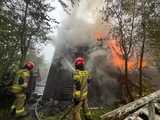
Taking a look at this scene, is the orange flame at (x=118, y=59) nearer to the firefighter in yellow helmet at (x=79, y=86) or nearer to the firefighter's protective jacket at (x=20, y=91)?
the firefighter in yellow helmet at (x=79, y=86)

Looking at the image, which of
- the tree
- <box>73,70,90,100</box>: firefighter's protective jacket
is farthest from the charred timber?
the tree

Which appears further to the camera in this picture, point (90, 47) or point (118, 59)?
point (90, 47)

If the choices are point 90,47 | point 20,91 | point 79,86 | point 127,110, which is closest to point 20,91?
point 20,91

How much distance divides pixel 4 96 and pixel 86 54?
19.7ft

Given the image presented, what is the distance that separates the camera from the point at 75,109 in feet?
30.8

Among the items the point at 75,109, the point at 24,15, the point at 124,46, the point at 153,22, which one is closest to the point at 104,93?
the point at 124,46

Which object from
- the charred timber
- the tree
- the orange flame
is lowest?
the charred timber

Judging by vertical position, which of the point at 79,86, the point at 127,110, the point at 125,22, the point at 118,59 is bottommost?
the point at 127,110

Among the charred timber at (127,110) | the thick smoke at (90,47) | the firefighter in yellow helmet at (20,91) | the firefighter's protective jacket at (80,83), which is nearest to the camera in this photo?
the charred timber at (127,110)

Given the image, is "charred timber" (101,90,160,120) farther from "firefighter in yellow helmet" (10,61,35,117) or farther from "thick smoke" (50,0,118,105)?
"thick smoke" (50,0,118,105)

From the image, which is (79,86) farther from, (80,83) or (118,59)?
(118,59)

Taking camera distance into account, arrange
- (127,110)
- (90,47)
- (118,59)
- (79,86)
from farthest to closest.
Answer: (90,47) < (118,59) < (79,86) < (127,110)

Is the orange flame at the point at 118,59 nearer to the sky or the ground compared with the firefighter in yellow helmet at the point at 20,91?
nearer to the sky

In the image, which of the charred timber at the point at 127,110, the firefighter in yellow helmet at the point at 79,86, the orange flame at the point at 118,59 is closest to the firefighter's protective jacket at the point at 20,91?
the firefighter in yellow helmet at the point at 79,86
